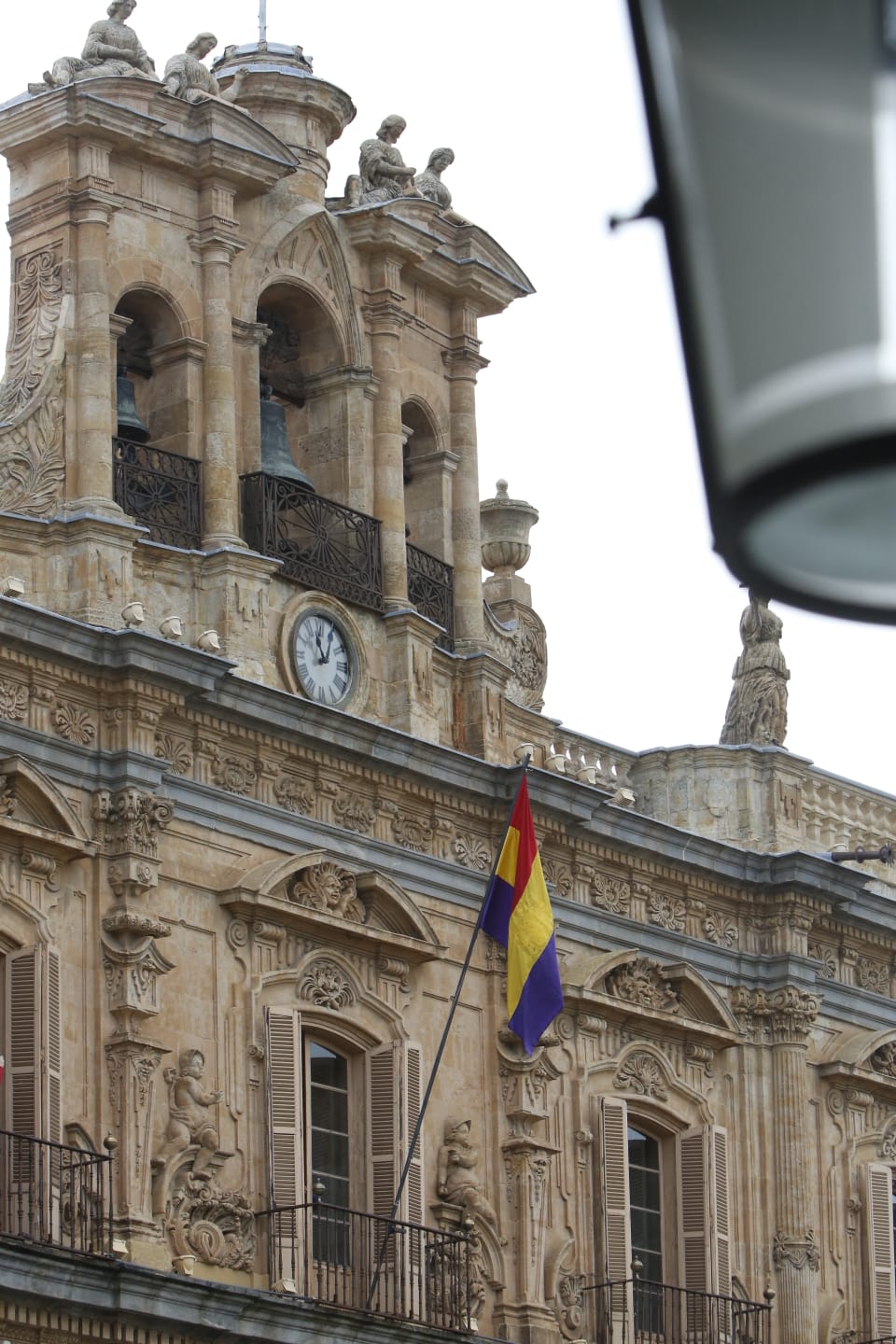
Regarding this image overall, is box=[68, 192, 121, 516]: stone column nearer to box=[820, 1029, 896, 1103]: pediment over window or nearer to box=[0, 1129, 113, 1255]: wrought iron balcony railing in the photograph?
box=[0, 1129, 113, 1255]: wrought iron balcony railing

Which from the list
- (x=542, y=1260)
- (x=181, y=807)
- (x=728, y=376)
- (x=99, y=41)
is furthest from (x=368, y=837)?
(x=728, y=376)

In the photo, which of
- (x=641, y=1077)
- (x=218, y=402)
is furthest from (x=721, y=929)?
(x=218, y=402)

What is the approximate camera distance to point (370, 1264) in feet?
63.6

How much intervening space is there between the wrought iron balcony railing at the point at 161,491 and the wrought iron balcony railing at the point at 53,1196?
447cm

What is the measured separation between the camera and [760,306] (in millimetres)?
1195

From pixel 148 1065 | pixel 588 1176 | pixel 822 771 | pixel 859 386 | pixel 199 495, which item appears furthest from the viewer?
pixel 822 771

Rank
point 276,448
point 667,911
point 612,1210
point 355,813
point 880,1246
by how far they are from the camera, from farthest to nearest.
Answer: point 880,1246 → point 667,911 → point 612,1210 → point 276,448 → point 355,813

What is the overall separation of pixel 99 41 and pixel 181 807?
18.0 ft

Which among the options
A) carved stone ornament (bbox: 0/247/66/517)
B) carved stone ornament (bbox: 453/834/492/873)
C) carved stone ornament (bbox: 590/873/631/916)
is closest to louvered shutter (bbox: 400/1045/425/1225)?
carved stone ornament (bbox: 453/834/492/873)

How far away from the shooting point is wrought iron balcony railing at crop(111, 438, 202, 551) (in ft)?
65.9

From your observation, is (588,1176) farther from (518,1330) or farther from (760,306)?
(760,306)

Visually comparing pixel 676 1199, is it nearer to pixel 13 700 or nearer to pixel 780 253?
pixel 13 700

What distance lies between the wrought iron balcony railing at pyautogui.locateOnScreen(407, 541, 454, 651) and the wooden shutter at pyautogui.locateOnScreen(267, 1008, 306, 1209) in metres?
3.76

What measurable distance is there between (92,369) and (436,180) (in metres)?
4.29
